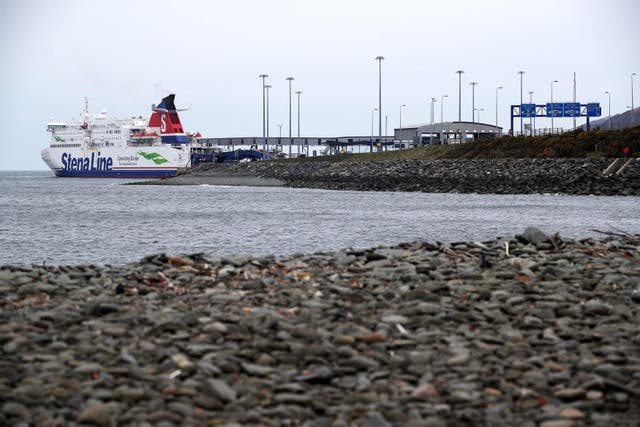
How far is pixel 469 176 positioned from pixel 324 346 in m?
52.1

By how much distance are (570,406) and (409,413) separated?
3.97ft

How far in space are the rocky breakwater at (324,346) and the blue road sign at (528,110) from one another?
77291 mm

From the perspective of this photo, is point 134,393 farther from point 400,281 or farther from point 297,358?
point 400,281

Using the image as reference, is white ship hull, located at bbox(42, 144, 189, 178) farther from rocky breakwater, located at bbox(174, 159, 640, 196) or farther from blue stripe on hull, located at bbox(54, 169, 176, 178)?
rocky breakwater, located at bbox(174, 159, 640, 196)

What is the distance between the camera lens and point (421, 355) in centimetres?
756

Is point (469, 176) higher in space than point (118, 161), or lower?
lower

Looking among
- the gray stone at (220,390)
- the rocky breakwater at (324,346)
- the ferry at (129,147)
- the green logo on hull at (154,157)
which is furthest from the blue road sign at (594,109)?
the gray stone at (220,390)

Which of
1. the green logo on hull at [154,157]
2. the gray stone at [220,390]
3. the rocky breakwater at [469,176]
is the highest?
the green logo on hull at [154,157]

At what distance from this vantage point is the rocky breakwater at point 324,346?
21.2ft

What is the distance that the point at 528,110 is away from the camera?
87312 millimetres

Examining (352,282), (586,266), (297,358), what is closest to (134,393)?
(297,358)

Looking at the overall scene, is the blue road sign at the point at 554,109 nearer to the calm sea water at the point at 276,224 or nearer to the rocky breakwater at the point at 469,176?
the rocky breakwater at the point at 469,176

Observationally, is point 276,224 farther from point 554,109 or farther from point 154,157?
point 154,157

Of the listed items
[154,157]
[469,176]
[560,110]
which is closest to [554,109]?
[560,110]
